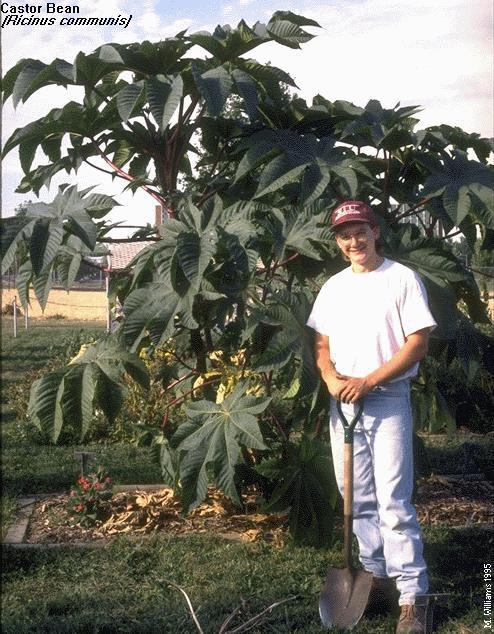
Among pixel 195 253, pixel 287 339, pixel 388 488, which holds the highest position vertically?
pixel 195 253

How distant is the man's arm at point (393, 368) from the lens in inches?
141

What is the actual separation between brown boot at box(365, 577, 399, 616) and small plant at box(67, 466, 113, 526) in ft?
5.67

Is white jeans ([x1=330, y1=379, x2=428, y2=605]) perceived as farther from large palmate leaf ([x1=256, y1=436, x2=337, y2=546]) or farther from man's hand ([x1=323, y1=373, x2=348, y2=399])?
large palmate leaf ([x1=256, y1=436, x2=337, y2=546])

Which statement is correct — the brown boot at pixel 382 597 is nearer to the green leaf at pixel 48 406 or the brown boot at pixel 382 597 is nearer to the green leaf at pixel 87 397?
the green leaf at pixel 87 397

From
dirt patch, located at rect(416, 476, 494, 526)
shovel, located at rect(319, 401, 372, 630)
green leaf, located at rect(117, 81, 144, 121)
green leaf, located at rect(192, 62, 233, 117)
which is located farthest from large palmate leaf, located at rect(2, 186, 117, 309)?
dirt patch, located at rect(416, 476, 494, 526)

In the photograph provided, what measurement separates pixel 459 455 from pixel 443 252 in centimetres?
269

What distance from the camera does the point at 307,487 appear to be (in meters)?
4.24

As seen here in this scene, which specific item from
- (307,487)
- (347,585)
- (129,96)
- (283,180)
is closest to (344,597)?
(347,585)

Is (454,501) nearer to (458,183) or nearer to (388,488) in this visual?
(388,488)

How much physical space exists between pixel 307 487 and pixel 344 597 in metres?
0.64

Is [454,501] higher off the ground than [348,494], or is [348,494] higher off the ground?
[348,494]

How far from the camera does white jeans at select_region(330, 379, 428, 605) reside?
364 centimetres

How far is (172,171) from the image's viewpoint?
4.51m

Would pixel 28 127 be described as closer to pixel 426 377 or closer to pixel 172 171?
pixel 172 171
